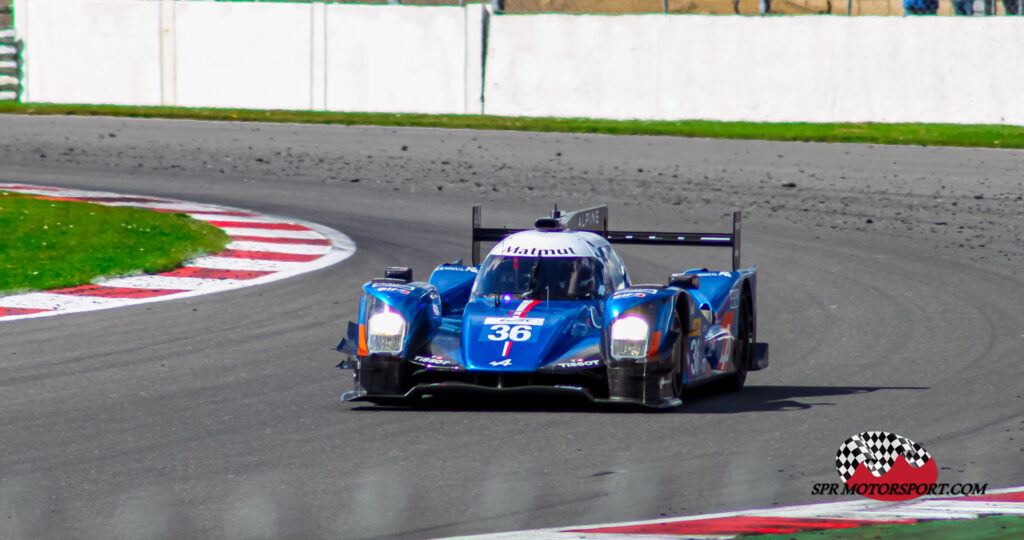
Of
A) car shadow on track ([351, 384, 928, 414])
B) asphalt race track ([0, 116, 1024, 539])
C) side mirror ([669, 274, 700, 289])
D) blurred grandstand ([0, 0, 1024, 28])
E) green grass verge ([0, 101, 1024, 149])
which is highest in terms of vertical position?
blurred grandstand ([0, 0, 1024, 28])

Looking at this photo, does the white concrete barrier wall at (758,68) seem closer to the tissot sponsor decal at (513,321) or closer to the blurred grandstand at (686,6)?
the blurred grandstand at (686,6)

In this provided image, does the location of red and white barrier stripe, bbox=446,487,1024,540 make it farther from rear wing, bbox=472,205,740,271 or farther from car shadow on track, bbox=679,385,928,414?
rear wing, bbox=472,205,740,271

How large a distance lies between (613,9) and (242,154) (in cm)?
1084

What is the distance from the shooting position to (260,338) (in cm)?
1038

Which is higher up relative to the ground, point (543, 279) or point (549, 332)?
point (543, 279)

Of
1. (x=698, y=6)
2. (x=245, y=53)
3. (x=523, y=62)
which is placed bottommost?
(x=523, y=62)

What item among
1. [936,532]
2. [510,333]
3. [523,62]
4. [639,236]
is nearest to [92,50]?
[523,62]

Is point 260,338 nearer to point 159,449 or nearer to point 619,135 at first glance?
point 159,449

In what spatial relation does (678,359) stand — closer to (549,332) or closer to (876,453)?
(549,332)

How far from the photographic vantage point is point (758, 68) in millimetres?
23578

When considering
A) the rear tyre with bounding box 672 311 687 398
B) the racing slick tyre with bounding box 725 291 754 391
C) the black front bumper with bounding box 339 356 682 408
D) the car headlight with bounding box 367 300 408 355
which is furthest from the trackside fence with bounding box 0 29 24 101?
the rear tyre with bounding box 672 311 687 398

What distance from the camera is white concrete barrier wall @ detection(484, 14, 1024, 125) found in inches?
896

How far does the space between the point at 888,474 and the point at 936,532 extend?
3.04 ft

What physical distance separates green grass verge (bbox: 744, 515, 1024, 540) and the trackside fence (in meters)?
24.2
